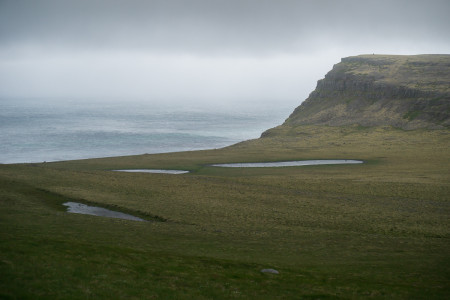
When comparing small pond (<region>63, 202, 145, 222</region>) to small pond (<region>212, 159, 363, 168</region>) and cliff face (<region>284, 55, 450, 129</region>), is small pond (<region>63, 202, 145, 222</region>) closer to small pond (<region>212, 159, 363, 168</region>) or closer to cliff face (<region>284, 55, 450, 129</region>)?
small pond (<region>212, 159, 363, 168</region>)

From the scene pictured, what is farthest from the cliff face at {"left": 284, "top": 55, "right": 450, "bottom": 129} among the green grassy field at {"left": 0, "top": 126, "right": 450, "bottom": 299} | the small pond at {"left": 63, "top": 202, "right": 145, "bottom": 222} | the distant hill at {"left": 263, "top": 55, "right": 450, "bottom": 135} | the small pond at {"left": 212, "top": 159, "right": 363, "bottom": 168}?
the small pond at {"left": 63, "top": 202, "right": 145, "bottom": 222}

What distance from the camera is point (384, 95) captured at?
150m

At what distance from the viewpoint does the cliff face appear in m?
134

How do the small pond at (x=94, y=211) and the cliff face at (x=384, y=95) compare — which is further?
the cliff face at (x=384, y=95)

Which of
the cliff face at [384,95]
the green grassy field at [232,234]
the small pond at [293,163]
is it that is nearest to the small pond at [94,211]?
the green grassy field at [232,234]

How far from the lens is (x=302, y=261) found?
28766mm

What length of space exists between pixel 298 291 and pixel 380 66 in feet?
534

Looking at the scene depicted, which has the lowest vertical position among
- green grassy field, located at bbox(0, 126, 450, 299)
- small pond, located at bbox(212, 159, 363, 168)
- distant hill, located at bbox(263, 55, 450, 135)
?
green grassy field, located at bbox(0, 126, 450, 299)

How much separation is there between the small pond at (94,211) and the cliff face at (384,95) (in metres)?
108

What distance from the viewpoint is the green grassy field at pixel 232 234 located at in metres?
21.1

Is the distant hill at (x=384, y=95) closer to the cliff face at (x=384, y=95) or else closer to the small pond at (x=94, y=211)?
the cliff face at (x=384, y=95)

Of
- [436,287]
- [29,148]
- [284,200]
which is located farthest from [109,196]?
[29,148]

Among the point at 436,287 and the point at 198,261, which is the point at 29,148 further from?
the point at 436,287

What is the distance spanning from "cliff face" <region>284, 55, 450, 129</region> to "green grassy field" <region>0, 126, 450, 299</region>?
6176 cm
